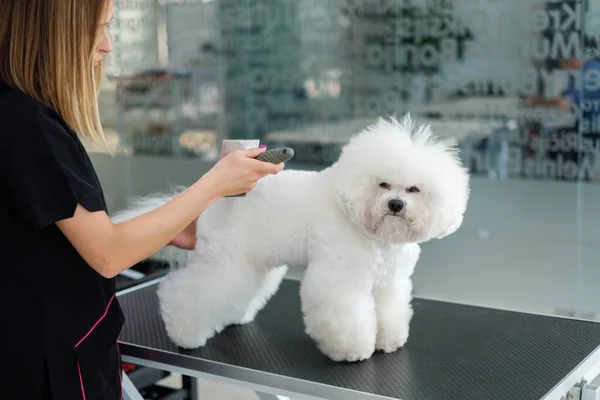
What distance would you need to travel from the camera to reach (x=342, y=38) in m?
4.36

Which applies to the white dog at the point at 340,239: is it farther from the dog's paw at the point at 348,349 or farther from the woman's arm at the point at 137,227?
the woman's arm at the point at 137,227

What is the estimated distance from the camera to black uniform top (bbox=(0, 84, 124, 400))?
3.65 ft

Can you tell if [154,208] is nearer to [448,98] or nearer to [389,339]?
[389,339]

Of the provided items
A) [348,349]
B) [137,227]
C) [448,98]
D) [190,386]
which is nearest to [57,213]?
[137,227]

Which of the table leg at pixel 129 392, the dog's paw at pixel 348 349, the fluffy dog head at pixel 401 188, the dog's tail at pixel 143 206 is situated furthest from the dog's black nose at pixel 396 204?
the table leg at pixel 129 392

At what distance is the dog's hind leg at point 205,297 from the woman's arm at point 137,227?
38 centimetres

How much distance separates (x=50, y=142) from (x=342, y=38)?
3409mm

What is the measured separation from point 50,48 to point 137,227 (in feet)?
0.99

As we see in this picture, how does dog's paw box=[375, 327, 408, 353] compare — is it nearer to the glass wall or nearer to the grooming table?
A: the grooming table

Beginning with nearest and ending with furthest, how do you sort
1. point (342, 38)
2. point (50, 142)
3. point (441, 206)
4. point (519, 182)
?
point (50, 142) < point (441, 206) < point (519, 182) < point (342, 38)

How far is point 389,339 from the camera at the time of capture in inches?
64.5

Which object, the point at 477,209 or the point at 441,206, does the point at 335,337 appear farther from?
the point at 477,209

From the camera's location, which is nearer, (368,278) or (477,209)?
(368,278)

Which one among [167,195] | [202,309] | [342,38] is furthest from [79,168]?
[342,38]
